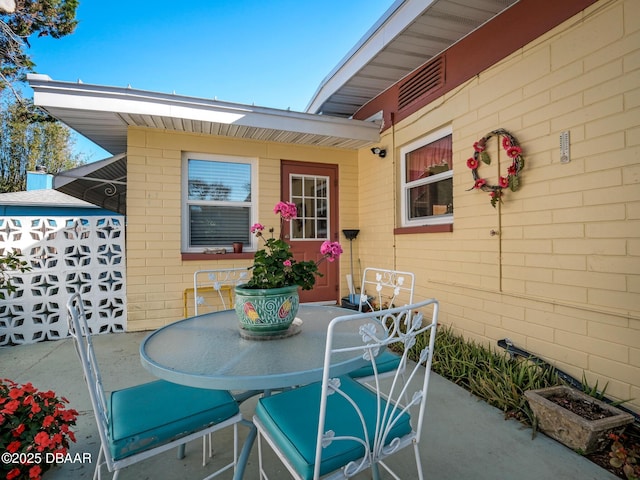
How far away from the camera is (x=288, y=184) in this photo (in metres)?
4.67

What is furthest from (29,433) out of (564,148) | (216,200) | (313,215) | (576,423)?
(313,215)

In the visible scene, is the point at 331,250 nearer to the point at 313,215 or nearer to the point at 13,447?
the point at 13,447

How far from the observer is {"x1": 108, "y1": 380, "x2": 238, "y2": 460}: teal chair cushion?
3.77 feet

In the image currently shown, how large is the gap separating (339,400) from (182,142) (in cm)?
385

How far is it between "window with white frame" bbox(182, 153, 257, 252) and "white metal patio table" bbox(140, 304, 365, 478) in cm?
273

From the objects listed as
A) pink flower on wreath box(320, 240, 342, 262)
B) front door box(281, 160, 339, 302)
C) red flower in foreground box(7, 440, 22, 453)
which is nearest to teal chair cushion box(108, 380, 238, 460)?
red flower in foreground box(7, 440, 22, 453)

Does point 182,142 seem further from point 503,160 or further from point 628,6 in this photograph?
point 628,6

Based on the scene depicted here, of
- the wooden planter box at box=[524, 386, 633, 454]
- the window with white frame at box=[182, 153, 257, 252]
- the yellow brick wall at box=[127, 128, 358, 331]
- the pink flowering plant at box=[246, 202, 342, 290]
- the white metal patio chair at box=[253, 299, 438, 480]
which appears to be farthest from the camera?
the window with white frame at box=[182, 153, 257, 252]

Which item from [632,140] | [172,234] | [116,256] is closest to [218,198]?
[172,234]

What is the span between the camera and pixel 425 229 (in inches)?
142

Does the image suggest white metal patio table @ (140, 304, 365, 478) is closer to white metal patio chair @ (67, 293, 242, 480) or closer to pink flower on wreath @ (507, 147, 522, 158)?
white metal patio chair @ (67, 293, 242, 480)

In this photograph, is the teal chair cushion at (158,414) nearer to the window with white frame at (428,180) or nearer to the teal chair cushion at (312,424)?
the teal chair cushion at (312,424)

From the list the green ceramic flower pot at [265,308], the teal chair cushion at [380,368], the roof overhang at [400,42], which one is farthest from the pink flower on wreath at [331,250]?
the roof overhang at [400,42]

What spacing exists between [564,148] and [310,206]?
3.19m
